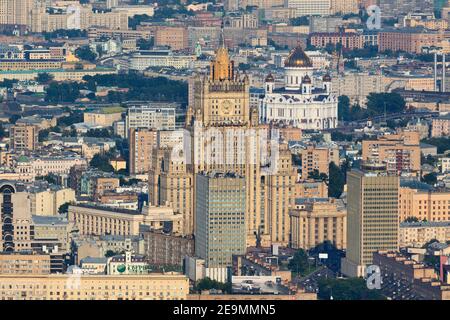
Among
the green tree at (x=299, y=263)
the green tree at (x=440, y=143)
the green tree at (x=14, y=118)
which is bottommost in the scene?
the green tree at (x=440, y=143)

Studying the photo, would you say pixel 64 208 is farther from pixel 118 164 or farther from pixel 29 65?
pixel 29 65

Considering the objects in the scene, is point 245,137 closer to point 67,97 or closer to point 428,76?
point 67,97

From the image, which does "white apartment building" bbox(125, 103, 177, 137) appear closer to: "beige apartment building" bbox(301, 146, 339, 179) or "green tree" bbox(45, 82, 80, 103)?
"beige apartment building" bbox(301, 146, 339, 179)

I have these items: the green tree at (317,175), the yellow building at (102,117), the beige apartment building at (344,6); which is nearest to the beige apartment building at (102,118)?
the yellow building at (102,117)

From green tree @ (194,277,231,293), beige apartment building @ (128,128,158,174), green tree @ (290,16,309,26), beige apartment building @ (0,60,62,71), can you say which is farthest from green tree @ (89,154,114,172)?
green tree @ (290,16,309,26)

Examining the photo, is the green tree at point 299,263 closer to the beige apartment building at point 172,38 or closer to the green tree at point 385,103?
the green tree at point 385,103

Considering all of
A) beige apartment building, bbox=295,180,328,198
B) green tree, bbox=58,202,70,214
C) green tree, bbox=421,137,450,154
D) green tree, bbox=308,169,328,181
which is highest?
beige apartment building, bbox=295,180,328,198

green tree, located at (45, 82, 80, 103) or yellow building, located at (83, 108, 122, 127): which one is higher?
green tree, located at (45, 82, 80, 103)
